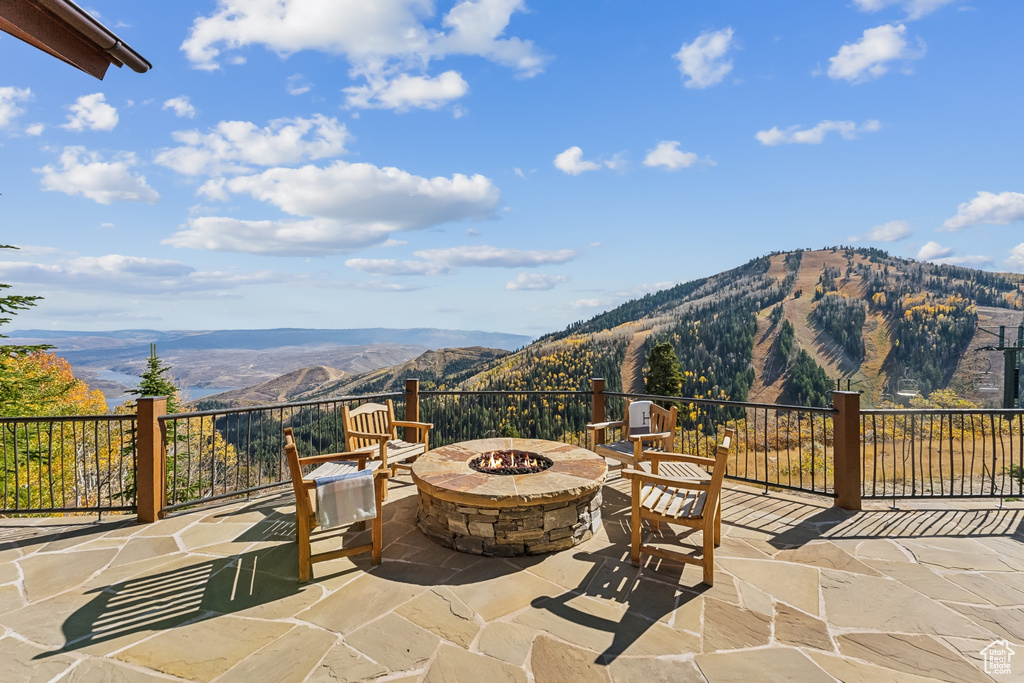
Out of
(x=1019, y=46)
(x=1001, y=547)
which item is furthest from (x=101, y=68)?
(x=1019, y=46)

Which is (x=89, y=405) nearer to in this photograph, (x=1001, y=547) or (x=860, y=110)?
(x=1001, y=547)

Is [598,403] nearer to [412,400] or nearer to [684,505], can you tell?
[412,400]

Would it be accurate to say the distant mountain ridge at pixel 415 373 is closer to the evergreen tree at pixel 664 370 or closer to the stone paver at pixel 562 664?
the evergreen tree at pixel 664 370

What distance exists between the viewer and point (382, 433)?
4703 mm

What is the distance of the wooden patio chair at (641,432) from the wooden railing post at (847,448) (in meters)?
1.52

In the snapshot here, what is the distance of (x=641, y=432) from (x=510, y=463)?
1.69 meters

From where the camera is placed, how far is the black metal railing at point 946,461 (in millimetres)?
4312

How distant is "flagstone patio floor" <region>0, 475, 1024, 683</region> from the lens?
2160 mm

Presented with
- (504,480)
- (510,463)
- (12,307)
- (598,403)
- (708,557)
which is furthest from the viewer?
(12,307)

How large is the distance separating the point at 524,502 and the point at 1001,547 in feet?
12.4

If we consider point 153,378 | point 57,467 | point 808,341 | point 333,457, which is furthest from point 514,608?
point 808,341

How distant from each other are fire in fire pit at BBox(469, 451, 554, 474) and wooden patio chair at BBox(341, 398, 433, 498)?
719 millimetres

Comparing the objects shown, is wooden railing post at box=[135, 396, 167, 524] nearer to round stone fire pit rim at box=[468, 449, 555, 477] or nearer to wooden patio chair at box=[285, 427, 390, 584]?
wooden patio chair at box=[285, 427, 390, 584]

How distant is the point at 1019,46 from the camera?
575 centimetres
